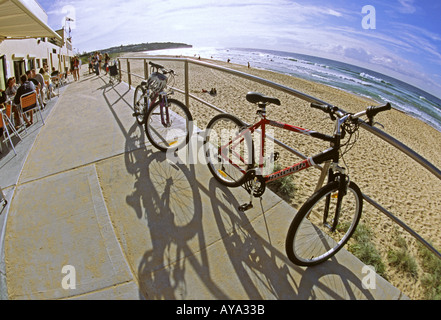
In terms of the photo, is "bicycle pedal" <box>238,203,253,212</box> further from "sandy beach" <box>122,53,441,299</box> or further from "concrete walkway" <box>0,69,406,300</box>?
"sandy beach" <box>122,53,441,299</box>

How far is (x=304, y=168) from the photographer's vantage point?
2.30m

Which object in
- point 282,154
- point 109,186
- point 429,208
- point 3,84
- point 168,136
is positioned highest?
point 3,84

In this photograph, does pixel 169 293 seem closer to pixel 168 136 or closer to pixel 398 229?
pixel 168 136

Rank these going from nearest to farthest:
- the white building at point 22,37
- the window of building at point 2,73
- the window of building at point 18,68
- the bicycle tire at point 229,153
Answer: the bicycle tire at point 229,153 → the white building at point 22,37 → the window of building at point 2,73 → the window of building at point 18,68

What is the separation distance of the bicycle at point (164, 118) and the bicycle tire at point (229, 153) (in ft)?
2.13

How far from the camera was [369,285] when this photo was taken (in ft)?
6.56

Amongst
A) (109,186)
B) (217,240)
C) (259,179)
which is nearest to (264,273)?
(217,240)

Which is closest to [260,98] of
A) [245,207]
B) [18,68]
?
[245,207]

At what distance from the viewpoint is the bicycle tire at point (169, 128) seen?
12.5 feet

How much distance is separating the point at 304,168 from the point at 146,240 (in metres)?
1.61

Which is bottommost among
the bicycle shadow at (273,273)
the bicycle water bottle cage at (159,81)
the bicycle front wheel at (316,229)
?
the bicycle shadow at (273,273)

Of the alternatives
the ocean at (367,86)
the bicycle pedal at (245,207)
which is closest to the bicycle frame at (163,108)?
the bicycle pedal at (245,207)

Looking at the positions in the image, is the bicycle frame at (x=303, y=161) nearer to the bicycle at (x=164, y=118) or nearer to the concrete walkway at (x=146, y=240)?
the concrete walkway at (x=146, y=240)
